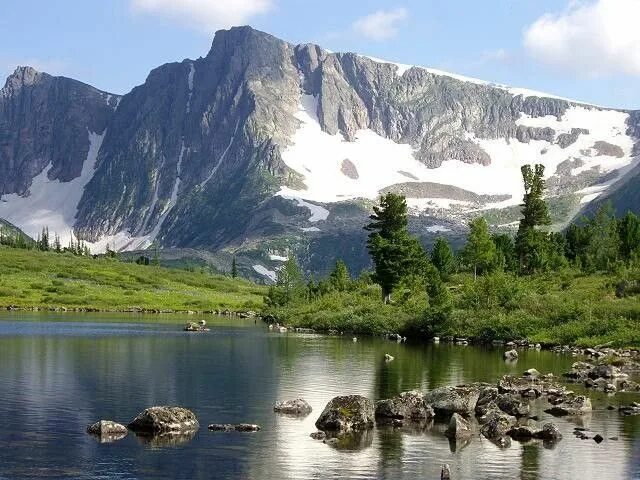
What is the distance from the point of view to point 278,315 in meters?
180

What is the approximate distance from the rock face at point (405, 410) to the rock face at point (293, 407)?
4.18 metres

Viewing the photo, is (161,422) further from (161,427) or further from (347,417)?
(347,417)

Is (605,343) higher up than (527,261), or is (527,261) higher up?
(527,261)

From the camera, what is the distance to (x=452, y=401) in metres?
52.9

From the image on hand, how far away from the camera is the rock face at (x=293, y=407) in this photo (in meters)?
52.8

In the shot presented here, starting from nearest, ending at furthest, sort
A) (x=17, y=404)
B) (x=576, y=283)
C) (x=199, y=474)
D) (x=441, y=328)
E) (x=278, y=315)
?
1. (x=199, y=474)
2. (x=17, y=404)
3. (x=441, y=328)
4. (x=576, y=283)
5. (x=278, y=315)

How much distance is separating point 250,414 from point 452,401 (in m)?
11.4

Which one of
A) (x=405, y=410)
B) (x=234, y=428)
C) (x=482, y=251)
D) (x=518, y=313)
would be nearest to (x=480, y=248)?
(x=482, y=251)

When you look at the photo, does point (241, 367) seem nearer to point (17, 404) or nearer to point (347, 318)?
point (17, 404)

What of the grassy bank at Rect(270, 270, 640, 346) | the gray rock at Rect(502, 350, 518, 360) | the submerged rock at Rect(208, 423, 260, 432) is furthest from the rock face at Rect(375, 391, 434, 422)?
the grassy bank at Rect(270, 270, 640, 346)

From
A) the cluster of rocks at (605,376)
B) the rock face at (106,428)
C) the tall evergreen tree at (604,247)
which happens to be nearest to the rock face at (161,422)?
the rock face at (106,428)

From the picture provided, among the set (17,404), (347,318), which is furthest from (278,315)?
(17,404)

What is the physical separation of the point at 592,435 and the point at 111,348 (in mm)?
60505

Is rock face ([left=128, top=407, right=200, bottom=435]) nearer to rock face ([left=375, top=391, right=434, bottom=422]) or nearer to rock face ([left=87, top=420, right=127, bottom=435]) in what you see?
rock face ([left=87, top=420, right=127, bottom=435])
